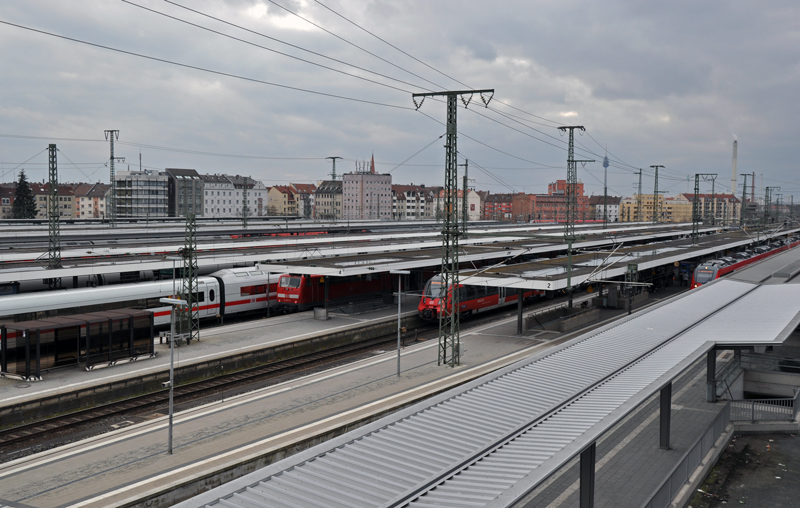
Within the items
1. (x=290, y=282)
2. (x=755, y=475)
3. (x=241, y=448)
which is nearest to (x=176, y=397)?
(x=241, y=448)

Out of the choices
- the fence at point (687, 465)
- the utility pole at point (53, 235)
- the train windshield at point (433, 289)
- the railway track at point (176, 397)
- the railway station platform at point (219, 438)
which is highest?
the utility pole at point (53, 235)

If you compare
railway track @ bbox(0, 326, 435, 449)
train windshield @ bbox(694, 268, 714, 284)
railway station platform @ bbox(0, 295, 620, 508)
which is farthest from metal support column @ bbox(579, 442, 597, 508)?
train windshield @ bbox(694, 268, 714, 284)

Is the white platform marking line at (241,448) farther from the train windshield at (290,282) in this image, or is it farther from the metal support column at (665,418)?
the train windshield at (290,282)

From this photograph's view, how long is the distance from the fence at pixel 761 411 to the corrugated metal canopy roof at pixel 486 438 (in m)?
2.83

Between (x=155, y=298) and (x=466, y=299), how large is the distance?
1524cm

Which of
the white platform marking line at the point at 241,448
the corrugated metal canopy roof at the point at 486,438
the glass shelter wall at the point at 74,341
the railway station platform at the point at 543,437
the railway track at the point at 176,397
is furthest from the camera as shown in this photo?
the glass shelter wall at the point at 74,341

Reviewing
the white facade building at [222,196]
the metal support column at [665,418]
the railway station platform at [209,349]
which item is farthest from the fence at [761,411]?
the white facade building at [222,196]

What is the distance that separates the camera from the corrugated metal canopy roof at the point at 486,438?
7.82 m

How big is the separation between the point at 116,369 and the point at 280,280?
12215 mm

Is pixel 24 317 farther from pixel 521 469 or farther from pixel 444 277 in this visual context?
pixel 521 469

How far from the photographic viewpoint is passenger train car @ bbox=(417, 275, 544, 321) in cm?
3128

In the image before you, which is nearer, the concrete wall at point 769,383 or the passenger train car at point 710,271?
Answer: the concrete wall at point 769,383

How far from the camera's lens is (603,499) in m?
12.3

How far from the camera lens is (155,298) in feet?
92.8
